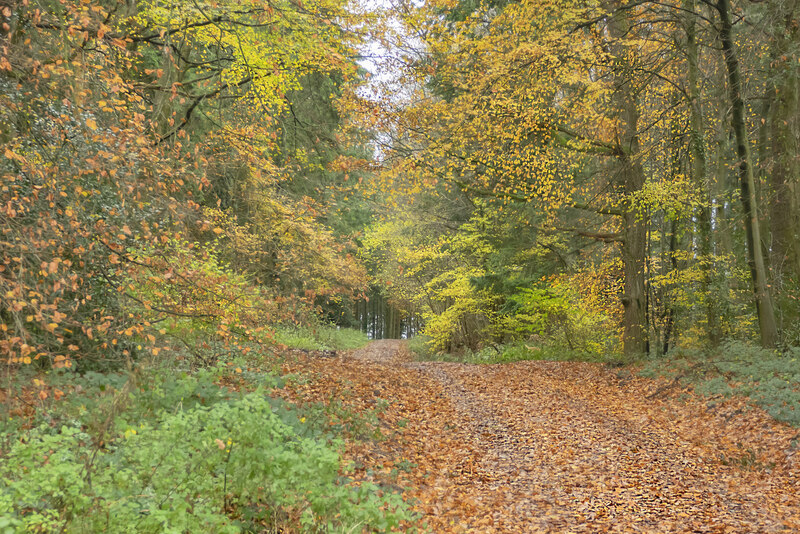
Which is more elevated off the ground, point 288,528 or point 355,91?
point 355,91

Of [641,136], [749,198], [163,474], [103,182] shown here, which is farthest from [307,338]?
[163,474]

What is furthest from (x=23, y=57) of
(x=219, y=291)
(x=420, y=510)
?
(x=420, y=510)

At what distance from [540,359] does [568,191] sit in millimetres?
5496

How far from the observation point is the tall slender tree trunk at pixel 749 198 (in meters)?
9.30

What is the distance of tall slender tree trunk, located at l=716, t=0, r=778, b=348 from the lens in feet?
30.5

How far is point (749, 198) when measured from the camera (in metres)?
9.52

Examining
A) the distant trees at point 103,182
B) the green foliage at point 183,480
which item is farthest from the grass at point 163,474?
the distant trees at point 103,182

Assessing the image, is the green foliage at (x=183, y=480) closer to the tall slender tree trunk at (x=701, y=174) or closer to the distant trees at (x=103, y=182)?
the distant trees at (x=103, y=182)

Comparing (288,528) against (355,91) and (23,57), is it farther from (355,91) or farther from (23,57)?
(355,91)

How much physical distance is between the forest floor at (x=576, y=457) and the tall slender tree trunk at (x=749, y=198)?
2.10 m

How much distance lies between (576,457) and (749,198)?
20.5 feet

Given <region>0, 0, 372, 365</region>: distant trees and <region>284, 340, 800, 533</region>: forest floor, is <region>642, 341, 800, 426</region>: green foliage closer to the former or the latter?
<region>284, 340, 800, 533</region>: forest floor

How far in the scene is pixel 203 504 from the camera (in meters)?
3.76

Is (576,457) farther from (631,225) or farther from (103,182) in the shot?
(631,225)
